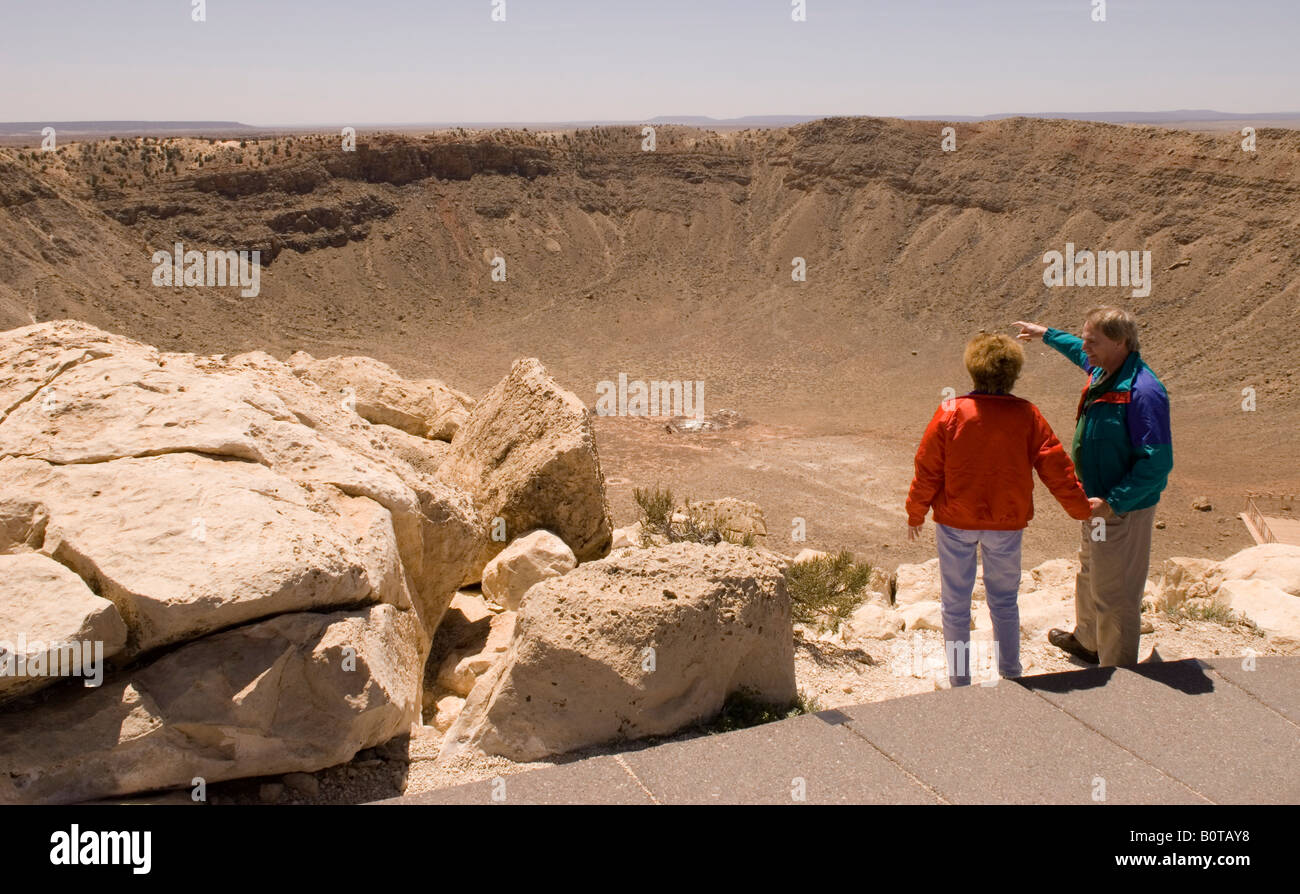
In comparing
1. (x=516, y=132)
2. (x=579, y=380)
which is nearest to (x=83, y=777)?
(x=579, y=380)

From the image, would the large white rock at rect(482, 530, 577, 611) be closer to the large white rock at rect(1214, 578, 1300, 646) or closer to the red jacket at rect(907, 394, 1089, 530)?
the red jacket at rect(907, 394, 1089, 530)

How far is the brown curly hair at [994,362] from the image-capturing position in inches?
175

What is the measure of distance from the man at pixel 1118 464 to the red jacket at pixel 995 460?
0.94 ft

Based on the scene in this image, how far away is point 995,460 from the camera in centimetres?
445

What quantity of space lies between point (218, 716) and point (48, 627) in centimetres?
60

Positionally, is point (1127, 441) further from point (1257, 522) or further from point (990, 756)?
point (1257, 522)

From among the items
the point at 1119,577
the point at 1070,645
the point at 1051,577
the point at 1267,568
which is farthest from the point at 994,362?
the point at 1051,577

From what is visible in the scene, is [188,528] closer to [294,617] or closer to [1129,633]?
[294,617]

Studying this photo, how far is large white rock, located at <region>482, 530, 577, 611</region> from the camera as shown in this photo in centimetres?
699

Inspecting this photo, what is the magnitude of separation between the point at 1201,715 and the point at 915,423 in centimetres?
1885

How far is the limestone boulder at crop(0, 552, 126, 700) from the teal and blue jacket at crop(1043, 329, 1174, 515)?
4065 mm

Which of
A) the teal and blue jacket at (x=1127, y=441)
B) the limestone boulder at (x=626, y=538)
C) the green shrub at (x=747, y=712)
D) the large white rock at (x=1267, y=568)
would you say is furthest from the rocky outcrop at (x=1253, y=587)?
the limestone boulder at (x=626, y=538)

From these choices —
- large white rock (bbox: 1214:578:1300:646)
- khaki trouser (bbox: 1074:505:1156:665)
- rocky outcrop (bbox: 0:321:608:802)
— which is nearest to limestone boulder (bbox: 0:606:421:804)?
rocky outcrop (bbox: 0:321:608:802)
